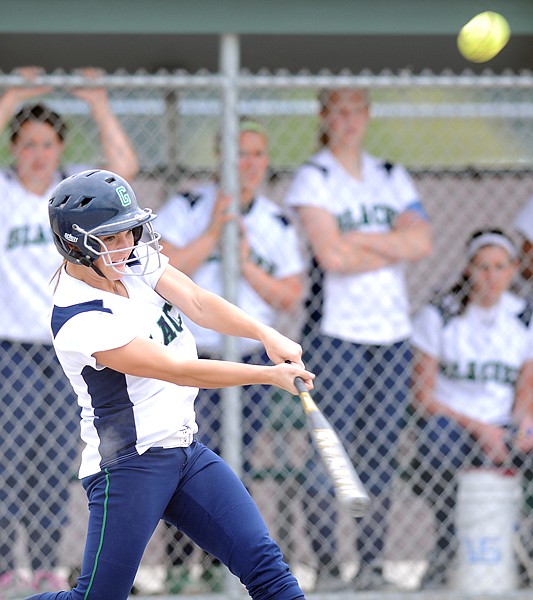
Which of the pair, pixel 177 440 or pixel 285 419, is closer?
pixel 177 440

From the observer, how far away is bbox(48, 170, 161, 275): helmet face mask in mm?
3113

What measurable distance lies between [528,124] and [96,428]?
4411 mm

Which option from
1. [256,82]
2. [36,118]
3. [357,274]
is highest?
[256,82]

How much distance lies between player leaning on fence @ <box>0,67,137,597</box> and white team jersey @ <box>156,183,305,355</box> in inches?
23.0

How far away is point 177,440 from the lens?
329 centimetres

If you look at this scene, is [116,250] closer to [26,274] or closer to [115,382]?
[115,382]

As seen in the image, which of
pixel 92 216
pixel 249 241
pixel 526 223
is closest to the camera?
pixel 92 216

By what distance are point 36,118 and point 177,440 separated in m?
2.25

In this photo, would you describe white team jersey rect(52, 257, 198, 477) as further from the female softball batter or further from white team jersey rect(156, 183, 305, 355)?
white team jersey rect(156, 183, 305, 355)

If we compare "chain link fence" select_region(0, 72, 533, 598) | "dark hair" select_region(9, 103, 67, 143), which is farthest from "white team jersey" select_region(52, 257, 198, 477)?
"dark hair" select_region(9, 103, 67, 143)

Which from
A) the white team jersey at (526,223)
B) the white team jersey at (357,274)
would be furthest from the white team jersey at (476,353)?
the white team jersey at (526,223)

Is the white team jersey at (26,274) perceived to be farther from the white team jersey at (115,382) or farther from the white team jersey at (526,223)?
the white team jersey at (526,223)

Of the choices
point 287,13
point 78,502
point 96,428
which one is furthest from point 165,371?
point 78,502

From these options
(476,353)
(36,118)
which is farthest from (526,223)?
(36,118)
